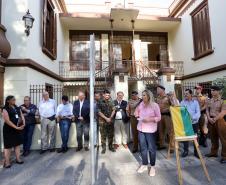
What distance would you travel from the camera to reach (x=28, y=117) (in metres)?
6.31

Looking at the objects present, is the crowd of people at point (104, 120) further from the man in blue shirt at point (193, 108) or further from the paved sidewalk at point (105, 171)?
the paved sidewalk at point (105, 171)

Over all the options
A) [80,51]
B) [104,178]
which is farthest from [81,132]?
[80,51]

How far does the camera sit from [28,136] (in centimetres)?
636

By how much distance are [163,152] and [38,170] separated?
10.8 feet

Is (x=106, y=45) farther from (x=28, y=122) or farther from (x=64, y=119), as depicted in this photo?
(x=28, y=122)

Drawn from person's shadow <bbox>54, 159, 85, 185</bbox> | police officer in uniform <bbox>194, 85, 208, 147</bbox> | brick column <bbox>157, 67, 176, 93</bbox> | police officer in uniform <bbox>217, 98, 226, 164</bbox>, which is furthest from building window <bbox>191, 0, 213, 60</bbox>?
person's shadow <bbox>54, 159, 85, 185</bbox>

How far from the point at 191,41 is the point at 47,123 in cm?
1010

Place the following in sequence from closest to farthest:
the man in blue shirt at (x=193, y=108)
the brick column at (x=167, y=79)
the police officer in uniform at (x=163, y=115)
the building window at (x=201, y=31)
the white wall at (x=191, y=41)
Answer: the man in blue shirt at (x=193, y=108) < the police officer in uniform at (x=163, y=115) < the white wall at (x=191, y=41) < the brick column at (x=167, y=79) < the building window at (x=201, y=31)

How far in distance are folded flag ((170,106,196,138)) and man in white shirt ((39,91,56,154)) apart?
3758 mm

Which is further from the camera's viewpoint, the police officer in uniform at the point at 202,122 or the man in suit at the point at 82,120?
the police officer in uniform at the point at 202,122

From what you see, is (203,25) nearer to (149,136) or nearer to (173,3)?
(173,3)

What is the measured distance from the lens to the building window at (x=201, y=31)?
11117 millimetres

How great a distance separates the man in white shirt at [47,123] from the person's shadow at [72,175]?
1.81 m

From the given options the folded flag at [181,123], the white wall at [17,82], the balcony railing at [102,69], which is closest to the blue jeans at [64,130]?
the white wall at [17,82]
